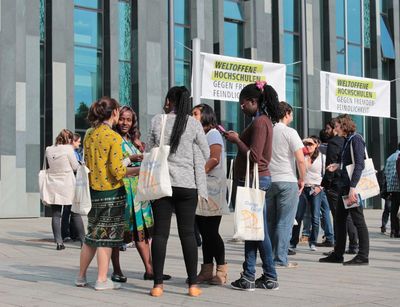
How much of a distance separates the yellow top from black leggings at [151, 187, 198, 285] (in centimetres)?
62

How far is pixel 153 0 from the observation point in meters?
23.2

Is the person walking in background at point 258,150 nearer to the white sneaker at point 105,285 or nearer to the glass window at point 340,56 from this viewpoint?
the white sneaker at point 105,285

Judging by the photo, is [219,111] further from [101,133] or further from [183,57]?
[101,133]

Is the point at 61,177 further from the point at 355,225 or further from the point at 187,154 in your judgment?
the point at 187,154

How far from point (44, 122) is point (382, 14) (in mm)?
16696

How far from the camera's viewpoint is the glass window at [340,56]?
2891 cm

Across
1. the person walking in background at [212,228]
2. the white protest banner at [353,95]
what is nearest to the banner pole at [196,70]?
the white protest banner at [353,95]

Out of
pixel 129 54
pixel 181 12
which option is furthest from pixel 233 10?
pixel 129 54

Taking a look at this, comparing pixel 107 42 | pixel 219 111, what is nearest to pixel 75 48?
pixel 107 42

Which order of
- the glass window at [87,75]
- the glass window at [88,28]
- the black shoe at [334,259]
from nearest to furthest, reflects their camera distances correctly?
the black shoe at [334,259], the glass window at [87,75], the glass window at [88,28]

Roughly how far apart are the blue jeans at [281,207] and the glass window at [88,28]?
1537 cm

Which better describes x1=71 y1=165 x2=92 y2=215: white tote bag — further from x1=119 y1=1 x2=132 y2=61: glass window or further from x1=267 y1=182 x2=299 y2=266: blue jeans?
x1=119 y1=1 x2=132 y2=61: glass window

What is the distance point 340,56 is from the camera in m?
29.0

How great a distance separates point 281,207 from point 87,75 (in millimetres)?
15337
